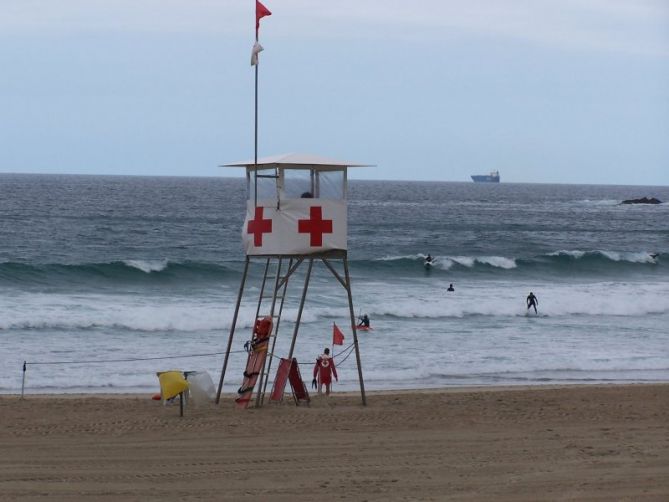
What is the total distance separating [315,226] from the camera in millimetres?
15984

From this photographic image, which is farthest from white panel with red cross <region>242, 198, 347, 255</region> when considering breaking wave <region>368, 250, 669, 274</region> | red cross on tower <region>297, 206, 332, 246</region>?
breaking wave <region>368, 250, 669, 274</region>

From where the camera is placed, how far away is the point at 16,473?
11914 mm

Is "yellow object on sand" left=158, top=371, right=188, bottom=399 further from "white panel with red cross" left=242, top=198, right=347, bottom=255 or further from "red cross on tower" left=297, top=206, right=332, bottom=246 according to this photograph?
"red cross on tower" left=297, top=206, right=332, bottom=246

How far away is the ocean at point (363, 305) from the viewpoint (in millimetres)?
23750

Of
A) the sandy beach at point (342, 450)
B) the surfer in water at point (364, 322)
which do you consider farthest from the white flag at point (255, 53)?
the surfer in water at point (364, 322)

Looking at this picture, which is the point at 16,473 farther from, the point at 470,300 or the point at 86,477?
the point at 470,300

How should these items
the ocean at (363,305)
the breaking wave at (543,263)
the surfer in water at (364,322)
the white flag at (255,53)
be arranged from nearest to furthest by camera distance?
1. the white flag at (255,53)
2. the ocean at (363,305)
3. the surfer in water at (364,322)
4. the breaking wave at (543,263)

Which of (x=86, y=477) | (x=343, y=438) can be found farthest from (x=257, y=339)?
(x=86, y=477)

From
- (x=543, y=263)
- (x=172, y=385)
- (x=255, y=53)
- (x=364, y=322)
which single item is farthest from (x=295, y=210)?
(x=543, y=263)

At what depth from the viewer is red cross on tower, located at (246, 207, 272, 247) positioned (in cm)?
1598

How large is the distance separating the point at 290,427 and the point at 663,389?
8.14m

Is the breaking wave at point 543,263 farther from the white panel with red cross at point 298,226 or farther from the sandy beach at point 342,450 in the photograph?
the white panel with red cross at point 298,226

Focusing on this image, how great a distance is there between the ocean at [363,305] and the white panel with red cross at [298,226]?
20.6ft

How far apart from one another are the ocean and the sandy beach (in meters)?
5.30
